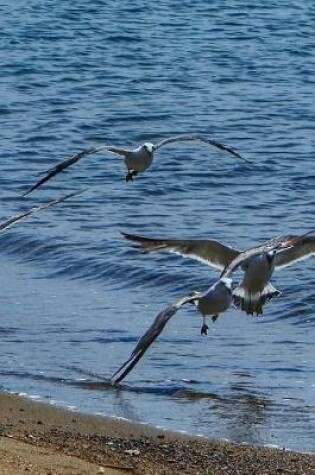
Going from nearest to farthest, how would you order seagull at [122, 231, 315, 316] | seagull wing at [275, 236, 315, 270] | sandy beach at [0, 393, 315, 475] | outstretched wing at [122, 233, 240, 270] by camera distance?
sandy beach at [0, 393, 315, 475] → seagull at [122, 231, 315, 316] → outstretched wing at [122, 233, 240, 270] → seagull wing at [275, 236, 315, 270]

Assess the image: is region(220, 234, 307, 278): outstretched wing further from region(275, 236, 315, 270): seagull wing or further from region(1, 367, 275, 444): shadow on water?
region(1, 367, 275, 444): shadow on water

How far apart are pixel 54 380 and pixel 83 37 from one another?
2172 centimetres

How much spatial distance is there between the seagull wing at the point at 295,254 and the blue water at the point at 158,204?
58cm

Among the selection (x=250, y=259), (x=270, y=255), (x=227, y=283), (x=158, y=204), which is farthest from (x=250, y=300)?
(x=158, y=204)

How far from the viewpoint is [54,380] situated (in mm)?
11281

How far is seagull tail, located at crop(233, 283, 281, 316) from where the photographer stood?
→ 1249cm

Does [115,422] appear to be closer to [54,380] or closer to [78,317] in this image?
[54,380]

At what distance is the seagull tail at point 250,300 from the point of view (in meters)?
12.5

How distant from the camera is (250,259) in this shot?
1239 centimetres

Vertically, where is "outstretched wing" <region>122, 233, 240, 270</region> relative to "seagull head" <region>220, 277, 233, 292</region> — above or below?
below

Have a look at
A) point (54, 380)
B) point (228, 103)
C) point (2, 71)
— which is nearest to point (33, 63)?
point (2, 71)

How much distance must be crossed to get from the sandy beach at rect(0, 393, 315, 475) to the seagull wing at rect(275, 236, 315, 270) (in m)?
3.17

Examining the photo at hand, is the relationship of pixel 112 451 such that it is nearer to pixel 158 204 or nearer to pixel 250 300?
pixel 250 300

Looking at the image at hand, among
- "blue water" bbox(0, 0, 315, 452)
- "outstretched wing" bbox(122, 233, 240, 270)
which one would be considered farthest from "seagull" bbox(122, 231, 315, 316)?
"blue water" bbox(0, 0, 315, 452)
